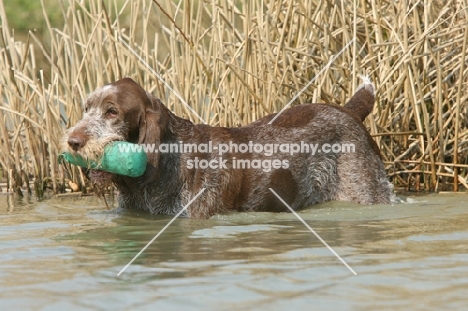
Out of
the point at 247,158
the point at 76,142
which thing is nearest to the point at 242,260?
the point at 76,142

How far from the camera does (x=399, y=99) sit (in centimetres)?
822

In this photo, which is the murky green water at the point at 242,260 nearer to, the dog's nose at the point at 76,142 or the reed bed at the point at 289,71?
the dog's nose at the point at 76,142

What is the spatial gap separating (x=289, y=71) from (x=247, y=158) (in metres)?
1.21

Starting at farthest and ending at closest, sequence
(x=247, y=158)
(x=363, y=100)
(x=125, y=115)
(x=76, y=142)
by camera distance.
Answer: (x=363, y=100) < (x=247, y=158) < (x=125, y=115) < (x=76, y=142)

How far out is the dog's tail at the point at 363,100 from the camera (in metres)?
7.43

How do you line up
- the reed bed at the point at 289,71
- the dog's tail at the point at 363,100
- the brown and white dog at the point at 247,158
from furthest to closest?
the reed bed at the point at 289,71 < the dog's tail at the point at 363,100 < the brown and white dog at the point at 247,158

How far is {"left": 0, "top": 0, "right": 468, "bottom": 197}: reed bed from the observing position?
7.79 metres

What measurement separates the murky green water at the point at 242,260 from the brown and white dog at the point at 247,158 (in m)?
0.18

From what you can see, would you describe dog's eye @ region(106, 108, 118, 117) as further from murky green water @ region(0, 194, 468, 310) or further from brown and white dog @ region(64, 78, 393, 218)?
murky green water @ region(0, 194, 468, 310)

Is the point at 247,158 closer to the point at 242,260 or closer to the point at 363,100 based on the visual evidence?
the point at 363,100

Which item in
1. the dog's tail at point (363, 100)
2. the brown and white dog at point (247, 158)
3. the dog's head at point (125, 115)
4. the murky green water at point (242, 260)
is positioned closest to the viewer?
the murky green water at point (242, 260)

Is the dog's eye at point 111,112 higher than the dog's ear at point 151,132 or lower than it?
higher

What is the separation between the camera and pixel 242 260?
502 cm

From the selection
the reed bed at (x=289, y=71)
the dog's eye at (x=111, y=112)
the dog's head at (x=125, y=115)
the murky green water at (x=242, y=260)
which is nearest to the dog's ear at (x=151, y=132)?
the dog's head at (x=125, y=115)
